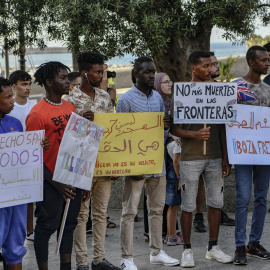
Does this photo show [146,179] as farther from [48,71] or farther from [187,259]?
[48,71]

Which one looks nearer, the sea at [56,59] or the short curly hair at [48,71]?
the short curly hair at [48,71]

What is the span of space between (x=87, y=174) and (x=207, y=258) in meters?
1.68

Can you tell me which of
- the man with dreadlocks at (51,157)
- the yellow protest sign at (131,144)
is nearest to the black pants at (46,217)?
the man with dreadlocks at (51,157)

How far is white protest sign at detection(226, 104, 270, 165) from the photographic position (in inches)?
247

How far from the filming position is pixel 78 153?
5.45m

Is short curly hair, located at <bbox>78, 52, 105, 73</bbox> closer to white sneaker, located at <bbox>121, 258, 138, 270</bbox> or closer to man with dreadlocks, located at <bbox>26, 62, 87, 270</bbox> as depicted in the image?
man with dreadlocks, located at <bbox>26, 62, 87, 270</bbox>

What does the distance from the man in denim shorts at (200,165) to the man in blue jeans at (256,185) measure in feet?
0.55

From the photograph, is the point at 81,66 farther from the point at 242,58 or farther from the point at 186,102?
the point at 242,58

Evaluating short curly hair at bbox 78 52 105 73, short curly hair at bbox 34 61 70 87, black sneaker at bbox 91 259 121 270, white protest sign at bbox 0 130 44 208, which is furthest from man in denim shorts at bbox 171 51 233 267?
white protest sign at bbox 0 130 44 208

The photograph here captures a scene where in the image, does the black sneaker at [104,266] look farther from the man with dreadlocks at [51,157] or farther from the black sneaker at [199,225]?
the black sneaker at [199,225]

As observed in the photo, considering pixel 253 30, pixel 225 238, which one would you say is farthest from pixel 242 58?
pixel 225 238

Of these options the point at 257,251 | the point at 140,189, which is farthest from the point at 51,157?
the point at 257,251

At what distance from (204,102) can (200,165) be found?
588 mm

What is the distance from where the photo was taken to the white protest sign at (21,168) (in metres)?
5.04
